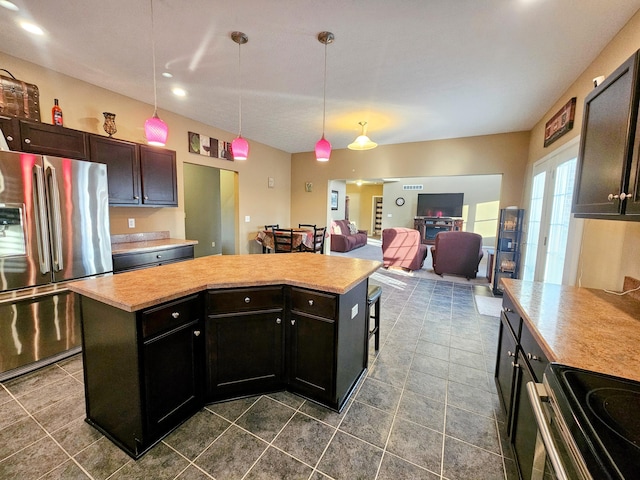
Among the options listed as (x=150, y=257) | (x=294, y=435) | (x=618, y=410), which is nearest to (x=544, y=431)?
(x=618, y=410)

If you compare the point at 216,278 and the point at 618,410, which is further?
the point at 216,278

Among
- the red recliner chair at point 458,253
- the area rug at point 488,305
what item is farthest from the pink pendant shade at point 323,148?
the red recliner chair at point 458,253

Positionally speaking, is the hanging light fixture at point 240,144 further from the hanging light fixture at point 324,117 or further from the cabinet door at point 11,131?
the cabinet door at point 11,131

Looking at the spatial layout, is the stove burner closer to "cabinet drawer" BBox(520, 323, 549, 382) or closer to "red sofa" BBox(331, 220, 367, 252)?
"cabinet drawer" BBox(520, 323, 549, 382)

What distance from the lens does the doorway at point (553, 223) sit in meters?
2.53

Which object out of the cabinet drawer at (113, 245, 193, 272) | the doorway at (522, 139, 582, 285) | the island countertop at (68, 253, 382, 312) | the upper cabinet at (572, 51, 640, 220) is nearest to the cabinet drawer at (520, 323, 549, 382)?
the upper cabinet at (572, 51, 640, 220)

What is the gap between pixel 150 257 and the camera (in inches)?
119

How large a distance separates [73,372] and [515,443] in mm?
3084

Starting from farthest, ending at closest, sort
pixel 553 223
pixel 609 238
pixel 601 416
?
pixel 553 223, pixel 609 238, pixel 601 416

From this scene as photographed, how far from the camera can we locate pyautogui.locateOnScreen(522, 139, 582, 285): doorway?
2533 millimetres

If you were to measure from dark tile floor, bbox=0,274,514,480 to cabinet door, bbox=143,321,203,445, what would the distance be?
11 cm

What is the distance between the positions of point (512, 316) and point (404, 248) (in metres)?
4.20

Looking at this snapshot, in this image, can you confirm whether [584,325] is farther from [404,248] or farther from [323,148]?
[404,248]

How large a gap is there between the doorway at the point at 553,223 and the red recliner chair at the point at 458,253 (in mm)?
968
